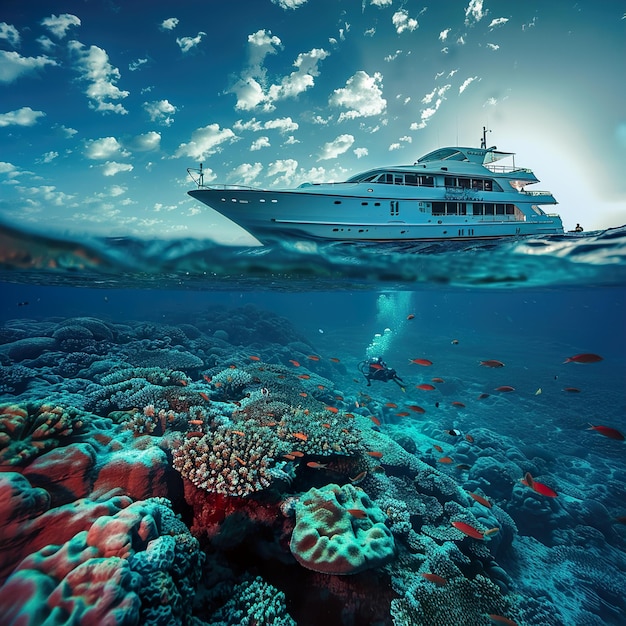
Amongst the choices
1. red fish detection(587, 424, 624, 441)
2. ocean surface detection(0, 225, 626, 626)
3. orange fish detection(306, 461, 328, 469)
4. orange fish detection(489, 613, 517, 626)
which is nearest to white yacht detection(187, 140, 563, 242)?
ocean surface detection(0, 225, 626, 626)

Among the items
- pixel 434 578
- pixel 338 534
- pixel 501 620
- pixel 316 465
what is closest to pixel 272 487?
pixel 316 465

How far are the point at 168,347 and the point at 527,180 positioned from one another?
23.4 metres

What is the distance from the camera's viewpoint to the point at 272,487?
5.72 m

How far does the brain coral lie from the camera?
4703 mm

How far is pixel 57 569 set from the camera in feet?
12.2

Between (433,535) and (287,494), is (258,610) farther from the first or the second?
(433,535)

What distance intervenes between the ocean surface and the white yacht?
1.23 m

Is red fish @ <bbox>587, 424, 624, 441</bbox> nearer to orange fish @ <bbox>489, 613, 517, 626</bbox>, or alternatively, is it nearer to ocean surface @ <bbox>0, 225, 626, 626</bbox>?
ocean surface @ <bbox>0, 225, 626, 626</bbox>

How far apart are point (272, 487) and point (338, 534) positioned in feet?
4.72

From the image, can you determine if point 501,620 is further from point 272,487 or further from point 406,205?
point 406,205

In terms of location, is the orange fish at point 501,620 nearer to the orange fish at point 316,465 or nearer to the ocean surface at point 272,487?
the ocean surface at point 272,487

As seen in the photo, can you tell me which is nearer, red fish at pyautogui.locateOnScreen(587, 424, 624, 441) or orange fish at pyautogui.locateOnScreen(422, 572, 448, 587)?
orange fish at pyautogui.locateOnScreen(422, 572, 448, 587)

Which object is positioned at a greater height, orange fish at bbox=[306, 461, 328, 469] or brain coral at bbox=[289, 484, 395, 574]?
orange fish at bbox=[306, 461, 328, 469]

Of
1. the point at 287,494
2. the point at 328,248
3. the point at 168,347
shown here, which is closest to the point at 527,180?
the point at 328,248
